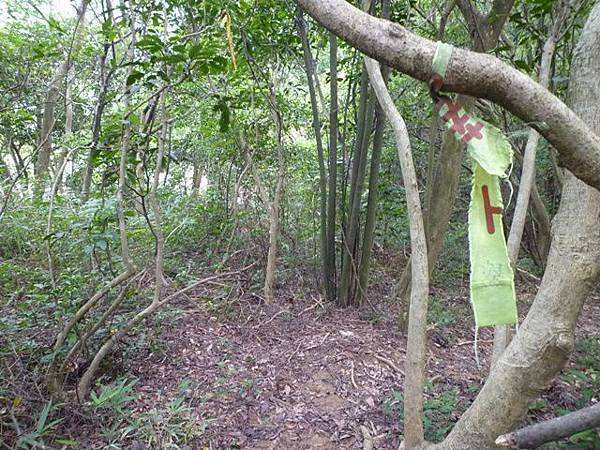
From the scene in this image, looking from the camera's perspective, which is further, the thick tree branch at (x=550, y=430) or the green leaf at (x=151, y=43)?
the green leaf at (x=151, y=43)

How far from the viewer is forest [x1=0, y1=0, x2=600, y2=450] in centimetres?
103

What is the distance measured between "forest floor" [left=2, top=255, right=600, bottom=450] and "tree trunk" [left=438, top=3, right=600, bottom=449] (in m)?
0.76

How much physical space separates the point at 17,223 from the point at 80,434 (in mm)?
2722

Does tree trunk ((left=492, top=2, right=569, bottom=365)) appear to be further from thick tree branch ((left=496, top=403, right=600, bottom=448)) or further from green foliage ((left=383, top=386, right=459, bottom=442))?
thick tree branch ((left=496, top=403, right=600, bottom=448))

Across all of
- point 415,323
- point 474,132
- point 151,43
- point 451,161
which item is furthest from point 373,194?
point 474,132

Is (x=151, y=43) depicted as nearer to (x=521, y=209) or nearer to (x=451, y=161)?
(x=521, y=209)

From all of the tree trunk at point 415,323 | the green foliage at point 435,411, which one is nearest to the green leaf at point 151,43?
the tree trunk at point 415,323

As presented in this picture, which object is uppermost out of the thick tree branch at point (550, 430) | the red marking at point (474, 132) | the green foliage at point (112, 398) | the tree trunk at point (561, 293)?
the red marking at point (474, 132)

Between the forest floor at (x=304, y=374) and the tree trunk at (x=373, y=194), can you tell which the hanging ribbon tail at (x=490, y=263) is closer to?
the forest floor at (x=304, y=374)

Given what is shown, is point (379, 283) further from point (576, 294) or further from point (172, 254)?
point (576, 294)

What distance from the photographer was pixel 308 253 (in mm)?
4383

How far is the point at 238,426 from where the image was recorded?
2.19 meters

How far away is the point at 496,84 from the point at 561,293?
2.59 feet

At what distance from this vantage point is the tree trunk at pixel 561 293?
1.21m
